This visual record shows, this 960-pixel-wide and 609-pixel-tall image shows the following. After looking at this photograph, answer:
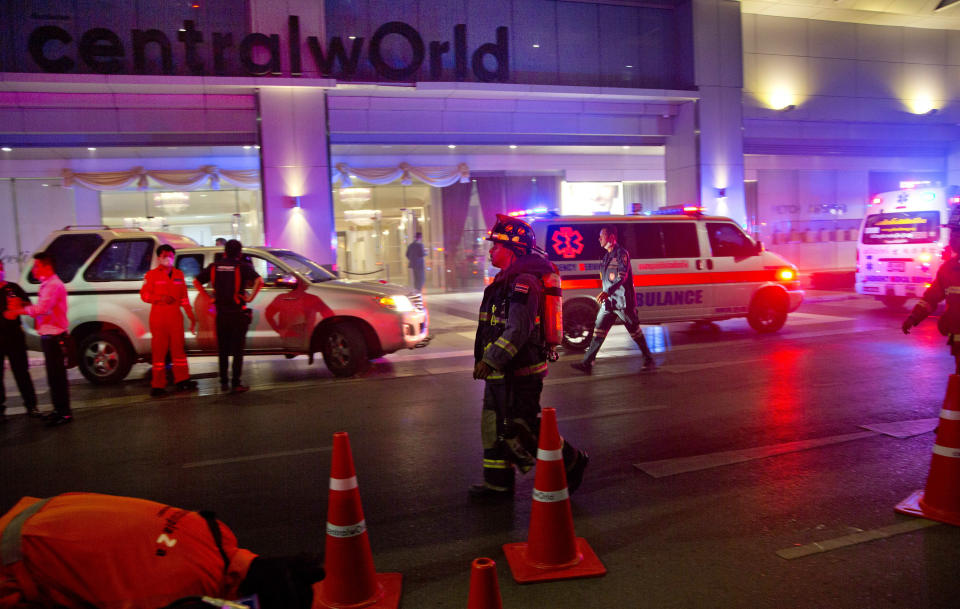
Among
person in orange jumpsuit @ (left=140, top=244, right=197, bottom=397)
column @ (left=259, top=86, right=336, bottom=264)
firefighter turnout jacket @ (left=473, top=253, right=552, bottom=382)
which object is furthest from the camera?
column @ (left=259, top=86, right=336, bottom=264)

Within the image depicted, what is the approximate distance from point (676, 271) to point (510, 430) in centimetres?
785

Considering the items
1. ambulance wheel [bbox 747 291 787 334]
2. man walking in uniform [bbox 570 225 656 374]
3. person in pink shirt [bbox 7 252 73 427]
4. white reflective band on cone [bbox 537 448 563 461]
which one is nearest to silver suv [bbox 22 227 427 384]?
person in pink shirt [bbox 7 252 73 427]

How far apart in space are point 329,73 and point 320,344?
360 inches

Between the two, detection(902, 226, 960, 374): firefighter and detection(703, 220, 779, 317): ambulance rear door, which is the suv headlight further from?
detection(902, 226, 960, 374): firefighter

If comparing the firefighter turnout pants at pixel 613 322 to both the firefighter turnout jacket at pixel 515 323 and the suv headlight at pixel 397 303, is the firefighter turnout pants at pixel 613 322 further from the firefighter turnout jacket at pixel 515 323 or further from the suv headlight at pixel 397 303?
the firefighter turnout jacket at pixel 515 323

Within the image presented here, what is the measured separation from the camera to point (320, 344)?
9.47 metres

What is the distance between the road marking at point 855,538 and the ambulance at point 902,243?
10878 millimetres

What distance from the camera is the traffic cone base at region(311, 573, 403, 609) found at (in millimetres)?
3350

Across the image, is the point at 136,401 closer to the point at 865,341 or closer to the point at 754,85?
the point at 865,341

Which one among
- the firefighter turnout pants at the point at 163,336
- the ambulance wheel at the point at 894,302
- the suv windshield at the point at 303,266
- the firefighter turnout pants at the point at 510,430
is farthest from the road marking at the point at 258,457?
the ambulance wheel at the point at 894,302

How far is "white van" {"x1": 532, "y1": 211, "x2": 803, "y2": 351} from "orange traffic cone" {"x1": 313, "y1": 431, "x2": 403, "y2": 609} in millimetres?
7672

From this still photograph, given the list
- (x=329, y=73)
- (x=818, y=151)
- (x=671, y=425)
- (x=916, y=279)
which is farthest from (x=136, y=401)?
(x=818, y=151)

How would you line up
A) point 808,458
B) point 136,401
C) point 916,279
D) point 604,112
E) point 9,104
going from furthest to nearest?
point 604,112
point 9,104
point 916,279
point 136,401
point 808,458

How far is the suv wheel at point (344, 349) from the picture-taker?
937 cm
